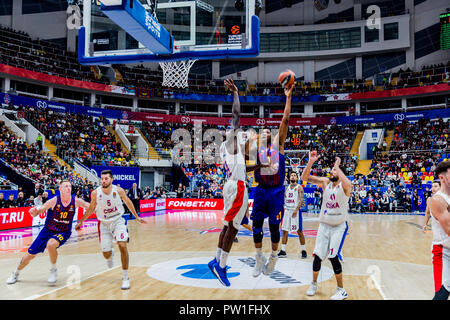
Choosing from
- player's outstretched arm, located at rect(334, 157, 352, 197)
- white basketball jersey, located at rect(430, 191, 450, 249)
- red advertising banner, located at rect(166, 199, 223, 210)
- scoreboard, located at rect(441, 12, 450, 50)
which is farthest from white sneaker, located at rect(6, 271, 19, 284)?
scoreboard, located at rect(441, 12, 450, 50)

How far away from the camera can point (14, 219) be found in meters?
14.8

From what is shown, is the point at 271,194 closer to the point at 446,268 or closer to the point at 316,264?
the point at 316,264

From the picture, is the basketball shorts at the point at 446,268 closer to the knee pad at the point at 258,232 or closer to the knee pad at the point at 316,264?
the knee pad at the point at 316,264

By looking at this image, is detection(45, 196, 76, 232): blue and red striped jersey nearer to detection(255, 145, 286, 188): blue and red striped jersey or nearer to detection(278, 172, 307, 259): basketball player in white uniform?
detection(255, 145, 286, 188): blue and red striped jersey

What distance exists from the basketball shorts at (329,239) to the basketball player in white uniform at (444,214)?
172cm

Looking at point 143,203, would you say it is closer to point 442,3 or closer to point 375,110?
point 375,110

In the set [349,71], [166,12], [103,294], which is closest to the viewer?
[103,294]

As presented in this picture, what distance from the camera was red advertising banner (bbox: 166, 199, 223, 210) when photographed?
83.7ft

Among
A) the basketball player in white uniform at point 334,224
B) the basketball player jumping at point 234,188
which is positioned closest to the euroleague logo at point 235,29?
the basketball player jumping at point 234,188

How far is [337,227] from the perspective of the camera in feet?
20.1

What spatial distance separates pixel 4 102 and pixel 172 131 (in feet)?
46.1

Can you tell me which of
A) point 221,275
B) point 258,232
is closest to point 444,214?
point 258,232

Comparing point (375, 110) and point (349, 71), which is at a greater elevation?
point (349, 71)
